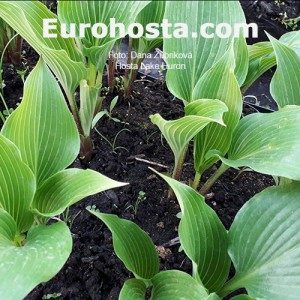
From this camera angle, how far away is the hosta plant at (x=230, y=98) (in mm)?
937

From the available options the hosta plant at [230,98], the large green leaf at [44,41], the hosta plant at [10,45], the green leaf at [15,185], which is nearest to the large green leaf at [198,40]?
Answer: the hosta plant at [230,98]

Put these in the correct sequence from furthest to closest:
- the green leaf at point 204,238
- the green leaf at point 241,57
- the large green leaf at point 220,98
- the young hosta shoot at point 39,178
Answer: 1. the green leaf at point 241,57
2. the large green leaf at point 220,98
3. the green leaf at point 204,238
4. the young hosta shoot at point 39,178

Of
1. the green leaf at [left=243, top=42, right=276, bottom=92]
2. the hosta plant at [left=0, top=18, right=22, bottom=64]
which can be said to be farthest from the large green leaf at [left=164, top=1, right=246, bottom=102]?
the hosta plant at [left=0, top=18, right=22, bottom=64]

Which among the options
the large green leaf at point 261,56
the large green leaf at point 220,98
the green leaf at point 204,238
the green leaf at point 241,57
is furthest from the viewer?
the large green leaf at point 261,56

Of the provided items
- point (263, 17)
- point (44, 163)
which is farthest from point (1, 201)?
Answer: point (263, 17)

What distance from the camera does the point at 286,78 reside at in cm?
108

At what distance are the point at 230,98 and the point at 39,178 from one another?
1.56ft

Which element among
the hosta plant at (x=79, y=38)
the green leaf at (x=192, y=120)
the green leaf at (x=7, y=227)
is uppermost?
the hosta plant at (x=79, y=38)

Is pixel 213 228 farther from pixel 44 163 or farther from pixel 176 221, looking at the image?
pixel 44 163

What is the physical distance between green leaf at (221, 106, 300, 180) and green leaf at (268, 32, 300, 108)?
0.09 m

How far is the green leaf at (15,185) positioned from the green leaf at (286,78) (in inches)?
24.5

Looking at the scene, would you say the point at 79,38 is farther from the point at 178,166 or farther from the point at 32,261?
the point at 32,261

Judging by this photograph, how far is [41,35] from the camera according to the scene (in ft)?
3.65

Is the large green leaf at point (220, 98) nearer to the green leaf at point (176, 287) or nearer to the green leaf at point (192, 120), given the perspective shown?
the green leaf at point (192, 120)
